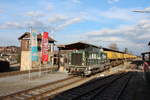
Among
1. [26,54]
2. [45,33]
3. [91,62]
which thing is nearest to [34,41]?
[45,33]

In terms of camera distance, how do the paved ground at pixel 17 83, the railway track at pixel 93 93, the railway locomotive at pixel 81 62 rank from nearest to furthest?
the railway track at pixel 93 93
the paved ground at pixel 17 83
the railway locomotive at pixel 81 62

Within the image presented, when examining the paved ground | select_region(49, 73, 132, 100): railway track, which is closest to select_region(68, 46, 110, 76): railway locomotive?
the paved ground

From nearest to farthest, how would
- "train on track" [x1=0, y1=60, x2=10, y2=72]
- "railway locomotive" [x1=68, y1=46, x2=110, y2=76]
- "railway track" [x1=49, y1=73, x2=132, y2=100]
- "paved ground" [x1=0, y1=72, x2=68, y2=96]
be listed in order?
"railway track" [x1=49, y1=73, x2=132, y2=100], "paved ground" [x1=0, y1=72, x2=68, y2=96], "railway locomotive" [x1=68, y1=46, x2=110, y2=76], "train on track" [x1=0, y1=60, x2=10, y2=72]

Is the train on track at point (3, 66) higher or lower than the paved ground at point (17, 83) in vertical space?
higher

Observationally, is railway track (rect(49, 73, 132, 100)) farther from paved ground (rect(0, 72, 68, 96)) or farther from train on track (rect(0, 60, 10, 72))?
train on track (rect(0, 60, 10, 72))

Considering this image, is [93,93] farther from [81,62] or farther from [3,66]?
[3,66]

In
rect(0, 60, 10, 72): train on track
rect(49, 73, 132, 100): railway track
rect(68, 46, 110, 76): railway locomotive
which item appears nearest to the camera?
rect(49, 73, 132, 100): railway track

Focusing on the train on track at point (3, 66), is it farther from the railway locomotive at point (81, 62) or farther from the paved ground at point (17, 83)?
the railway locomotive at point (81, 62)

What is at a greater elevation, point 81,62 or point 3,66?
point 81,62

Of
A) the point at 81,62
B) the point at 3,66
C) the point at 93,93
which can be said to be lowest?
the point at 93,93

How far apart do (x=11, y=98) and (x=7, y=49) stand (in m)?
108

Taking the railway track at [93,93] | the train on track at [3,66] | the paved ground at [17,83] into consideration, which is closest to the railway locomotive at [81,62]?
the paved ground at [17,83]

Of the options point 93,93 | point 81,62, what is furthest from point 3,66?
point 93,93

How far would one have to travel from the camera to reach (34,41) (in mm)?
18453
